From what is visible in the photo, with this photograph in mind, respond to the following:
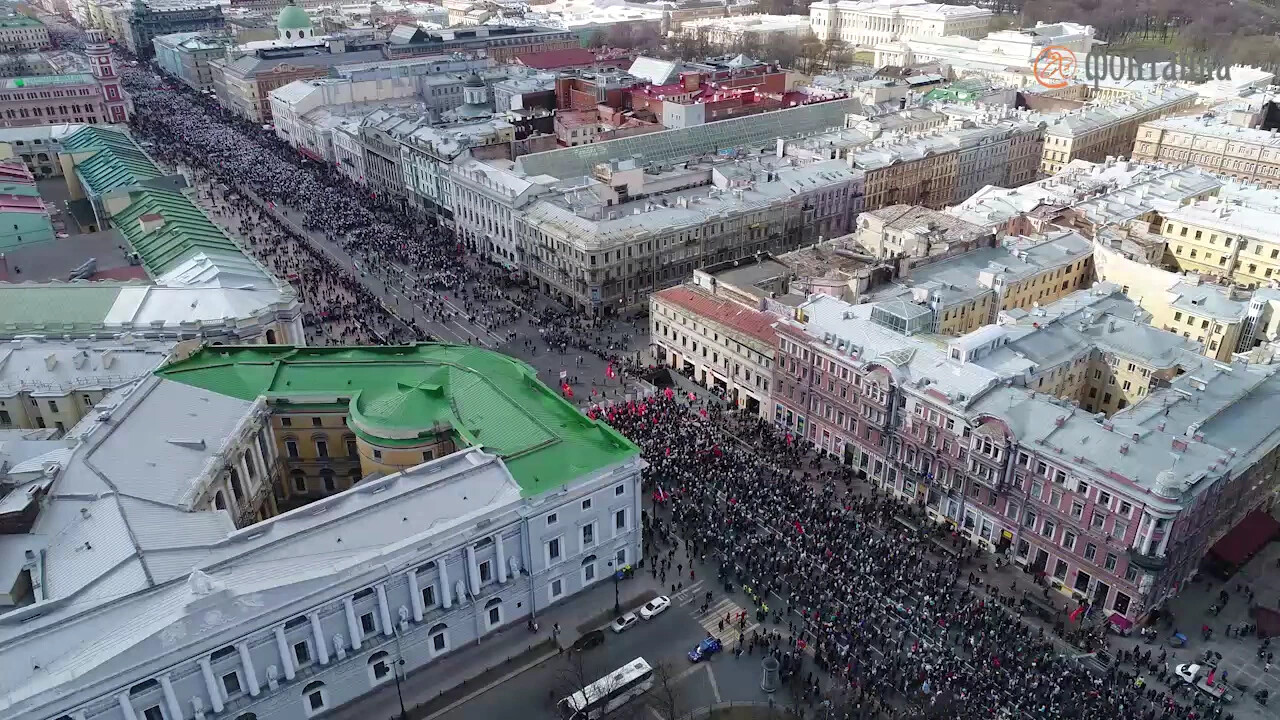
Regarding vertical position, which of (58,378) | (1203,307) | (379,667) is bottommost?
(379,667)

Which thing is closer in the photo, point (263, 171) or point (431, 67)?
point (263, 171)

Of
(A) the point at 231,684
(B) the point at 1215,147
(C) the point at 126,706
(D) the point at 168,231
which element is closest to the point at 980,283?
(A) the point at 231,684

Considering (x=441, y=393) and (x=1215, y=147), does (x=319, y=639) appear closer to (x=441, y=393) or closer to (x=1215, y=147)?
(x=441, y=393)

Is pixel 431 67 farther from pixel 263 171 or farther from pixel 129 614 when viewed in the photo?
pixel 129 614

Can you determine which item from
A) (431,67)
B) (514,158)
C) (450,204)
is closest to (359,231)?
(450,204)

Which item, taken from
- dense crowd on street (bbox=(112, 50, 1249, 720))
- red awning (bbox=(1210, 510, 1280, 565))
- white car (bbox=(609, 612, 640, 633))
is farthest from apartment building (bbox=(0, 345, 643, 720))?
red awning (bbox=(1210, 510, 1280, 565))

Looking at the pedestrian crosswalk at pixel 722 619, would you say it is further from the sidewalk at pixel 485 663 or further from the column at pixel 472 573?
the column at pixel 472 573

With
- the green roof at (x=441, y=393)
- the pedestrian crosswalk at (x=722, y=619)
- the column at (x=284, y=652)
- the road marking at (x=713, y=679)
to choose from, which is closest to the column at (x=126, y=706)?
the column at (x=284, y=652)
